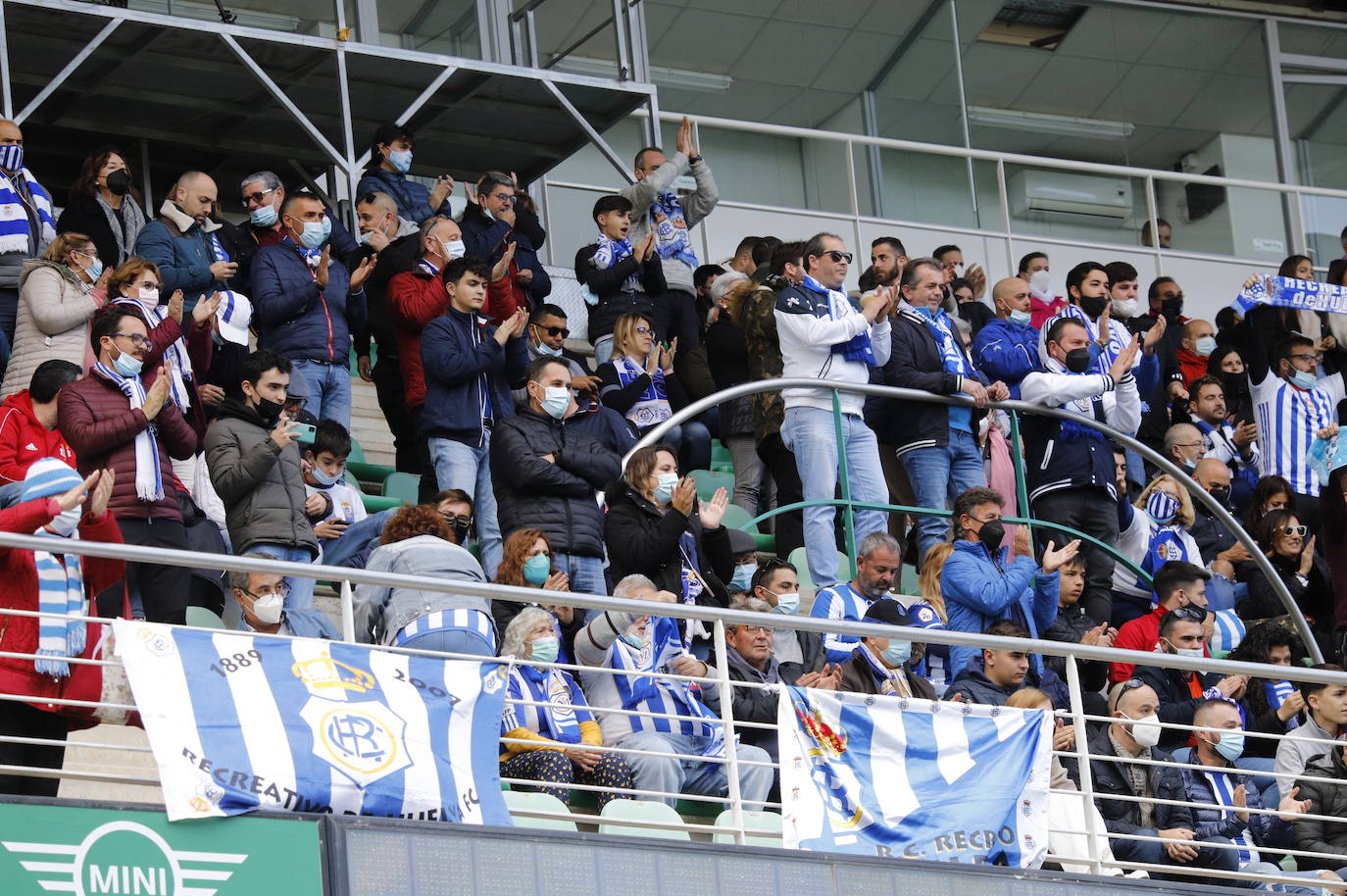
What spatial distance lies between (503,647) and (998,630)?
215cm

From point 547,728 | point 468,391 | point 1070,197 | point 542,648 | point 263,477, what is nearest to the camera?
point 547,728

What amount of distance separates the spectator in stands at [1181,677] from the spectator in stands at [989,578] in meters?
0.49

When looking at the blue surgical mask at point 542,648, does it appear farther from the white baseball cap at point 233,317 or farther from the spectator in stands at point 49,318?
the white baseball cap at point 233,317

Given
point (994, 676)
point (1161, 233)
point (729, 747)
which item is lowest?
point (729, 747)

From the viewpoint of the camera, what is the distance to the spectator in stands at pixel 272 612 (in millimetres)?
8695

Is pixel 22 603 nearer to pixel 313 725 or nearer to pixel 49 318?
pixel 313 725

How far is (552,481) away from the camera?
1017 centimetres

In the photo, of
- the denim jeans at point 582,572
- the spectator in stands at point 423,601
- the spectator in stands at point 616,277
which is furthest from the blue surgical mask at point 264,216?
the spectator in stands at point 423,601

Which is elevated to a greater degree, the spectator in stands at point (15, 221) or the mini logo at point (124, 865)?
the spectator in stands at point (15, 221)

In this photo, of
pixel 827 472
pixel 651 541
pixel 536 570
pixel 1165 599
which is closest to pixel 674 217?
pixel 827 472

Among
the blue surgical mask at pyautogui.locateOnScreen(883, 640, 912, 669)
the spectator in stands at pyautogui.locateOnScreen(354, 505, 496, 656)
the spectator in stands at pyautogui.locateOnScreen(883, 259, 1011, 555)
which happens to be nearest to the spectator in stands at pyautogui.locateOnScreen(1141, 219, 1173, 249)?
the spectator in stands at pyautogui.locateOnScreen(883, 259, 1011, 555)

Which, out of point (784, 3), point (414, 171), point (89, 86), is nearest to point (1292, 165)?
point (784, 3)

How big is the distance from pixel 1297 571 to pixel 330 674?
22.6 ft

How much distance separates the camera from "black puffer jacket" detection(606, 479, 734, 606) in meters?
9.80
